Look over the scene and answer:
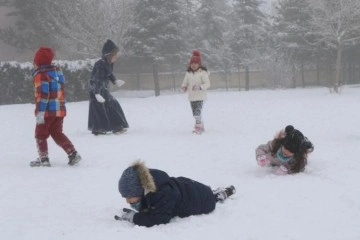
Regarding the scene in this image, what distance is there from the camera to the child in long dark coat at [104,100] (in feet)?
35.6

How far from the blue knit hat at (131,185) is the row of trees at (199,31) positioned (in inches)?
931

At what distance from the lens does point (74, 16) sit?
30.4 meters

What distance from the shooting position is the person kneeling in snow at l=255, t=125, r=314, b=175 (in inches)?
251

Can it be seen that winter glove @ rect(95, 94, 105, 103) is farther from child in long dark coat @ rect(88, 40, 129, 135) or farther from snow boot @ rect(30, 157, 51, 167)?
snow boot @ rect(30, 157, 51, 167)

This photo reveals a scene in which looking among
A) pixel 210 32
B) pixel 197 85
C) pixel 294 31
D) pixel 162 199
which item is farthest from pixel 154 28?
pixel 162 199

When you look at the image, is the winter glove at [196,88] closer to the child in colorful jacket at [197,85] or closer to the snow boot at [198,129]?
the child in colorful jacket at [197,85]

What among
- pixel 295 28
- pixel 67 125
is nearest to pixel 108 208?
pixel 67 125

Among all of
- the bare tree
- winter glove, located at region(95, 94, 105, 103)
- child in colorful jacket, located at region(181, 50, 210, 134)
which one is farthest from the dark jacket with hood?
the bare tree

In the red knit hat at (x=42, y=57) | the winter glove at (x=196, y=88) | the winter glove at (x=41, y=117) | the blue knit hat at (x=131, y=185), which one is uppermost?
the red knit hat at (x=42, y=57)

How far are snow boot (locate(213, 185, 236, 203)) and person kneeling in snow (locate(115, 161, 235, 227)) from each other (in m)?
0.67

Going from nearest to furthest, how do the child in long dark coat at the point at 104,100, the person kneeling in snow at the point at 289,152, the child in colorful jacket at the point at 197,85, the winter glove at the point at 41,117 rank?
the person kneeling in snow at the point at 289,152
the winter glove at the point at 41,117
the child in long dark coat at the point at 104,100
the child in colorful jacket at the point at 197,85

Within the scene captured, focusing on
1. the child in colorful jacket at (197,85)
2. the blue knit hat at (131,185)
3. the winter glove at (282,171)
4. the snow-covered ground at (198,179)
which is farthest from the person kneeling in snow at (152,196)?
the child in colorful jacket at (197,85)

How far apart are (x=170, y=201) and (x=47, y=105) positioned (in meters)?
3.72

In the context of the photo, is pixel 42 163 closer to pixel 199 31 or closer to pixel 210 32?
pixel 210 32
